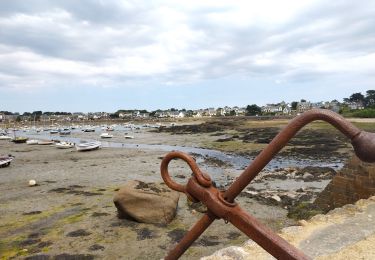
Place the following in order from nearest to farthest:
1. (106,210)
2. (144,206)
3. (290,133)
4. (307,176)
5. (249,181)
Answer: (290,133) < (249,181) < (144,206) < (106,210) < (307,176)

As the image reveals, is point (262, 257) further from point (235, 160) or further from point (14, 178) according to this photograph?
point (235, 160)

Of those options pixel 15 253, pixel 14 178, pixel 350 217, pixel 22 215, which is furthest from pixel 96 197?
pixel 350 217

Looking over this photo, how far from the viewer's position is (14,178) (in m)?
22.8

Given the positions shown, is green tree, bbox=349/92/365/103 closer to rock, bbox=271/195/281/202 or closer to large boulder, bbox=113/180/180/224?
rock, bbox=271/195/281/202

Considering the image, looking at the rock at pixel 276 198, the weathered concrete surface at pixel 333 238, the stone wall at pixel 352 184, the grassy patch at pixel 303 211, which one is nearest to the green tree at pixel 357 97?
the rock at pixel 276 198

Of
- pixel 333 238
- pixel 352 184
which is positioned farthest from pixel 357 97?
pixel 333 238

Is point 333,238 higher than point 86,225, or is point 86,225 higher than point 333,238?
point 333,238

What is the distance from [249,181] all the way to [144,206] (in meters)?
9.65

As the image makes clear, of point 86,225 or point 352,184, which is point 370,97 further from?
point 86,225

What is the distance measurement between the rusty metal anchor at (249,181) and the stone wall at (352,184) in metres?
6.97

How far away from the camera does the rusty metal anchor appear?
200cm

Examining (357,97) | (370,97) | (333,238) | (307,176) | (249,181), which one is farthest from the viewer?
(357,97)

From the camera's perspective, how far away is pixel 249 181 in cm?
242

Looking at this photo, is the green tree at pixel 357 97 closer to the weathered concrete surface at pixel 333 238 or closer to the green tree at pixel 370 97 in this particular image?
the green tree at pixel 370 97
